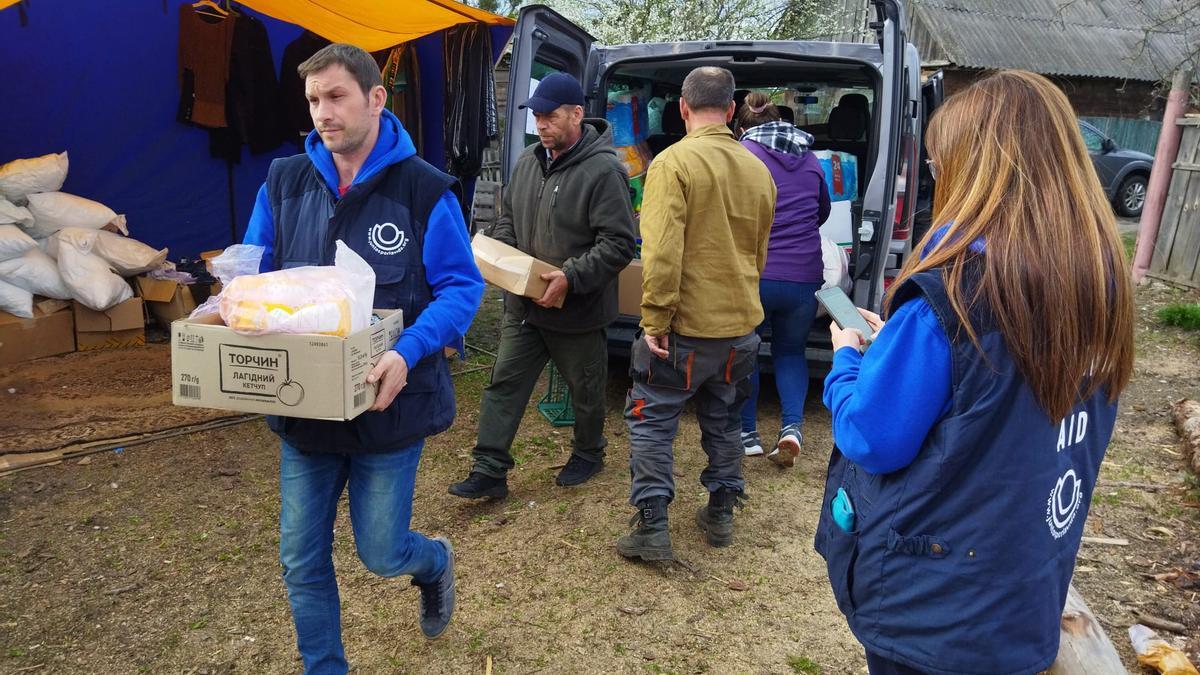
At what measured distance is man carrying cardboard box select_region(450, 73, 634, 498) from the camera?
12.0 feet

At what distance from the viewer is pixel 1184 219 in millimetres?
8422

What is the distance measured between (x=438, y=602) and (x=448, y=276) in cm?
112

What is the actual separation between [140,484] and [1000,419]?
388 centimetres

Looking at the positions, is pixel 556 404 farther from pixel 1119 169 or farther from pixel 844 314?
pixel 1119 169

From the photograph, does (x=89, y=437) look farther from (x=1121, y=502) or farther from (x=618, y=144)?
(x=1121, y=502)

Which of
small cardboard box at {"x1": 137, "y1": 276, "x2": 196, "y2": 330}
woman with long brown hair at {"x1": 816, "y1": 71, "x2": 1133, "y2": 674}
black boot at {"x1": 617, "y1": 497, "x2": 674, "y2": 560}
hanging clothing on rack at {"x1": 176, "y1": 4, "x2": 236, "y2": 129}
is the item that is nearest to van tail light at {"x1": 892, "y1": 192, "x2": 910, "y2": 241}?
black boot at {"x1": 617, "y1": 497, "x2": 674, "y2": 560}

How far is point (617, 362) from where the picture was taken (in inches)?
232

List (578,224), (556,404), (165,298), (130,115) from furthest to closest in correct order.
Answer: (130,115) → (165,298) → (556,404) → (578,224)

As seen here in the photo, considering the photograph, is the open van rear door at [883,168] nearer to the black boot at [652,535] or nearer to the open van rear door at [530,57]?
the open van rear door at [530,57]

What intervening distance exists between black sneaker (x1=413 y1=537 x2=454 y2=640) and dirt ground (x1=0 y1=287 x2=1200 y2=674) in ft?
0.32

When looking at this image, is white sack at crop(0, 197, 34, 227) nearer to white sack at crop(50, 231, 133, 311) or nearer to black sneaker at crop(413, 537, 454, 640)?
white sack at crop(50, 231, 133, 311)

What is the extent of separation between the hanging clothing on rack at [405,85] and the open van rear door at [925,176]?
152 inches

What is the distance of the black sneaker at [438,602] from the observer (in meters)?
2.72

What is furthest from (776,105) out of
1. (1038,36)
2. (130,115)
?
(1038,36)
